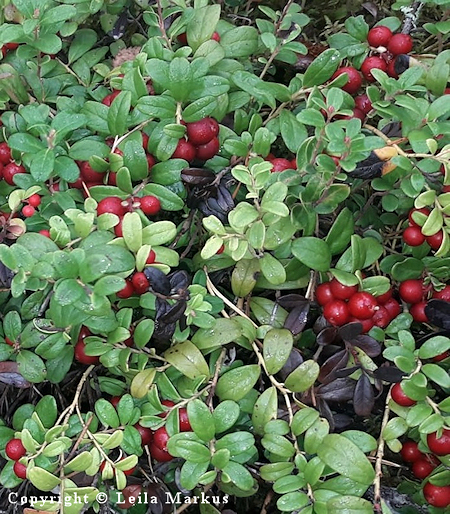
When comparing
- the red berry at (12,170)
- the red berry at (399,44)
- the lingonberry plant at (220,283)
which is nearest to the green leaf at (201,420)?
the lingonberry plant at (220,283)

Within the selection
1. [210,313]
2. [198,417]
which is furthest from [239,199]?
[198,417]

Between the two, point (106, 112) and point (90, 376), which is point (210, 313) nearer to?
point (90, 376)

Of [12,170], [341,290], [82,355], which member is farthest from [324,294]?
[12,170]

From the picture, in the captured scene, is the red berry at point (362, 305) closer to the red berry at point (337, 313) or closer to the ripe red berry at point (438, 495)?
the red berry at point (337, 313)

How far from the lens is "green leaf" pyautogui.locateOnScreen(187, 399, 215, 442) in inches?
44.9

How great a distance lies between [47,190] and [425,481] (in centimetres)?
99

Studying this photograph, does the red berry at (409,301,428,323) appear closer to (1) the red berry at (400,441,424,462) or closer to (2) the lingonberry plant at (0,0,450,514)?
(2) the lingonberry plant at (0,0,450,514)

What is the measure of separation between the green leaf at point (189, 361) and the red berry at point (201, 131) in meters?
0.44

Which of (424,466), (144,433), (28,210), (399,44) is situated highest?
(399,44)

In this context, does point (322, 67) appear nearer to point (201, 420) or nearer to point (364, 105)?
point (364, 105)

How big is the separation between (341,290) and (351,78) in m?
0.52

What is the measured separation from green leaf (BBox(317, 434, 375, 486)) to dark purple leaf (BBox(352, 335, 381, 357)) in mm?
180

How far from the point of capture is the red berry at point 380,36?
1.47m

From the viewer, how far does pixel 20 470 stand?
120 cm
